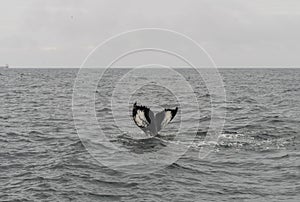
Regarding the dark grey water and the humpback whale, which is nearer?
the dark grey water

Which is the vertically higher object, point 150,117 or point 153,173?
point 150,117

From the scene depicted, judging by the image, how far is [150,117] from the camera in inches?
794

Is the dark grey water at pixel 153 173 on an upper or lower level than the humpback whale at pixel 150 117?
lower

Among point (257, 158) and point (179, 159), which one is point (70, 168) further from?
point (257, 158)

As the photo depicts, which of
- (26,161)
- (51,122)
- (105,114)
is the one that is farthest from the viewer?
(105,114)

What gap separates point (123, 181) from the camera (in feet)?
48.9

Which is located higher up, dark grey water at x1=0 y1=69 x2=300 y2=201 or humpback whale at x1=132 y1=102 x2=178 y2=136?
humpback whale at x1=132 y1=102 x2=178 y2=136

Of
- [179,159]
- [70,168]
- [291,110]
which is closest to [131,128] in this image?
[179,159]

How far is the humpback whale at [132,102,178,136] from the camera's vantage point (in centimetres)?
1928

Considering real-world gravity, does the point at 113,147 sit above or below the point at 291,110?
below

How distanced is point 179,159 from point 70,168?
477 cm

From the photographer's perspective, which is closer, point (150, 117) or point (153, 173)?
point (153, 173)

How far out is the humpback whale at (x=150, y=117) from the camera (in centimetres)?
1928

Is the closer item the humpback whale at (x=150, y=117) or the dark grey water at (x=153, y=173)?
the dark grey water at (x=153, y=173)
